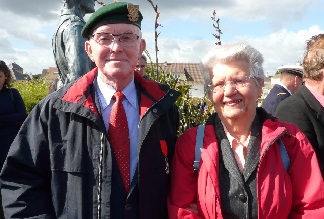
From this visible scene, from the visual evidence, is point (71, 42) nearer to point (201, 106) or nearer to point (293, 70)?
point (201, 106)

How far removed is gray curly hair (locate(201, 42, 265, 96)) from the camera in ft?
8.08

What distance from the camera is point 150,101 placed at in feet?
8.15

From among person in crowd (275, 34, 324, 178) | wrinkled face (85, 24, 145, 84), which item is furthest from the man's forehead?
person in crowd (275, 34, 324, 178)

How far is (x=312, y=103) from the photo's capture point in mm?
2803

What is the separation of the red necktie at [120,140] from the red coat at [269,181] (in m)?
0.29

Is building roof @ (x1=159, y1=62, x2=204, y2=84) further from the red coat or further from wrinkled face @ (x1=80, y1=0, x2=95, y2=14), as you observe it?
wrinkled face @ (x1=80, y1=0, x2=95, y2=14)

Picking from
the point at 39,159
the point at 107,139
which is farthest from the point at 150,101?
the point at 39,159

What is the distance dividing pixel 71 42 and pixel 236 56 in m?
2.00

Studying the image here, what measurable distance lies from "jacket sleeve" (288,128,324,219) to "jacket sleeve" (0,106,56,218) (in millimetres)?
1313

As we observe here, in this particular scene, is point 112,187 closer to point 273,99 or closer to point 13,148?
point 13,148

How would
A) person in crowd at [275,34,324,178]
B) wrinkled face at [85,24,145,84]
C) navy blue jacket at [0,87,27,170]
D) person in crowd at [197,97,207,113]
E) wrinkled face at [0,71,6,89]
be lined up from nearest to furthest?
wrinkled face at [85,24,145,84] < person in crowd at [275,34,324,178] < person in crowd at [197,97,207,113] < navy blue jacket at [0,87,27,170] < wrinkled face at [0,71,6,89]

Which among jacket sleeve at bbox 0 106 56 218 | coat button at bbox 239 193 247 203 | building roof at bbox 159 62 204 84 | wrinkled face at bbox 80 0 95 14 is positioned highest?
wrinkled face at bbox 80 0 95 14

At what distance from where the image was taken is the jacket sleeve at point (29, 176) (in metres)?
2.33

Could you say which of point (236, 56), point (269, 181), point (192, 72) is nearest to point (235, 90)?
point (236, 56)
